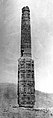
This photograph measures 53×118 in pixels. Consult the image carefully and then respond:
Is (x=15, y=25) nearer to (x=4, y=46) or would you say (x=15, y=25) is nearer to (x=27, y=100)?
(x=4, y=46)

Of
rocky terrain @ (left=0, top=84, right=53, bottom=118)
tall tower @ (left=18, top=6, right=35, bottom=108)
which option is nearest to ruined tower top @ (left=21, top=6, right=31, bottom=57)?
tall tower @ (left=18, top=6, right=35, bottom=108)

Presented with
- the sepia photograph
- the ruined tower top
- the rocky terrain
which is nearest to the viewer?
the rocky terrain

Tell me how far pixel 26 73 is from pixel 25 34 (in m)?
1.65

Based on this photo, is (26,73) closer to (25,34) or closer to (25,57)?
(25,57)

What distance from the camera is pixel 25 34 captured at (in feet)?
30.0

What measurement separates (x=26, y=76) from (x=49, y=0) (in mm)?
3176

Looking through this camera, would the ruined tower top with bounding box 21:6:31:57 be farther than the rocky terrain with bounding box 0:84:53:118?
Yes

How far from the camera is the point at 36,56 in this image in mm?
10516

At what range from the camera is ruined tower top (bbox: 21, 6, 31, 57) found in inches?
354

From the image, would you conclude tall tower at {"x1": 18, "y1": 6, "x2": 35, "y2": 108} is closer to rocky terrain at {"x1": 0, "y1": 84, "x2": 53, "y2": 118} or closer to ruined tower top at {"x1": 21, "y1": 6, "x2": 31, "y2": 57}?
ruined tower top at {"x1": 21, "y1": 6, "x2": 31, "y2": 57}

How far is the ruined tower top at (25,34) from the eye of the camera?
8.98 m

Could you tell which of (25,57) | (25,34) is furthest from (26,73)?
(25,34)

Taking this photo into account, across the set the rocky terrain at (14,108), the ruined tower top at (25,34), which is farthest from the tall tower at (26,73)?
the rocky terrain at (14,108)

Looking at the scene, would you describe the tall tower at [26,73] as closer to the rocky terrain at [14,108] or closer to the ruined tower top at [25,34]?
the ruined tower top at [25,34]
